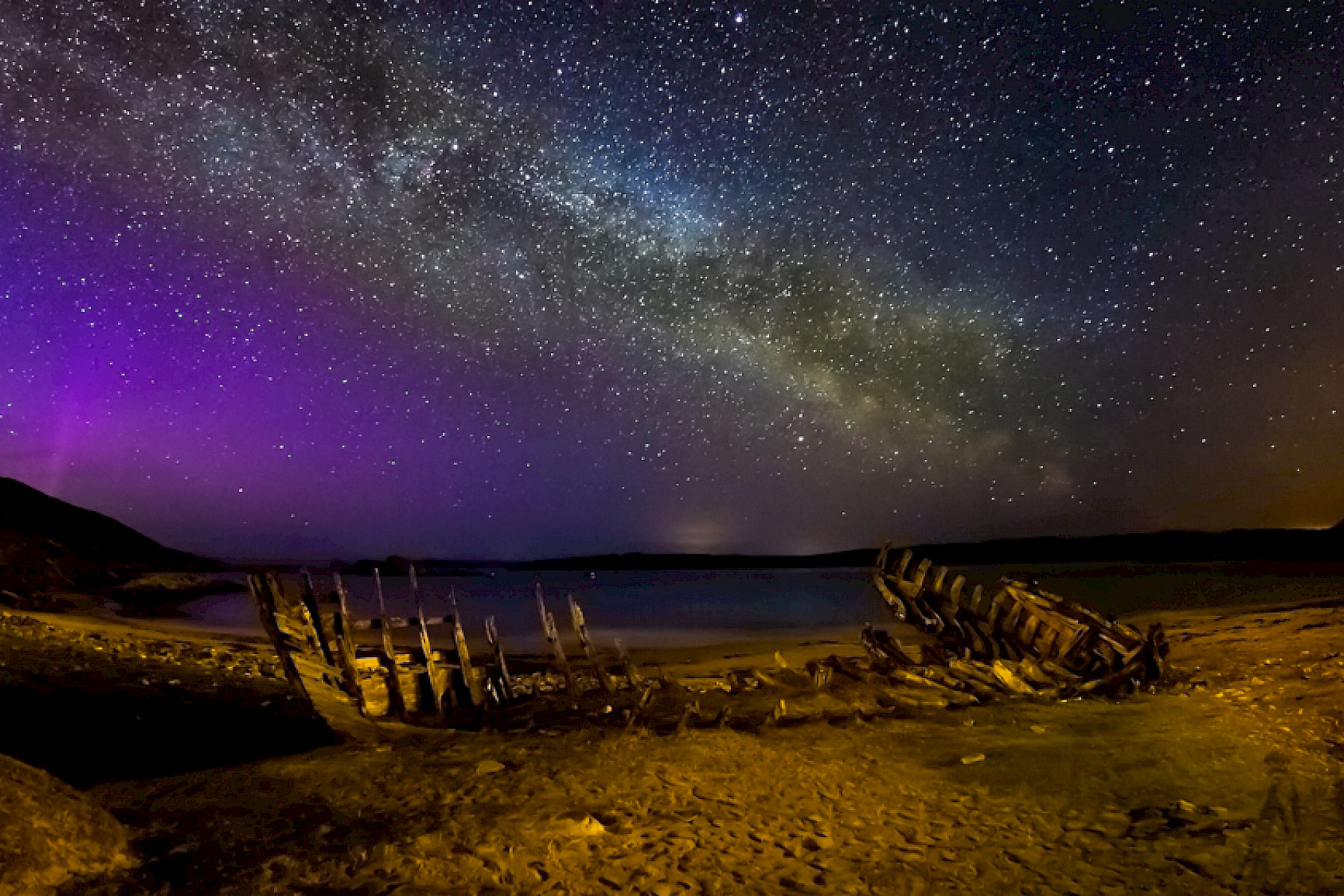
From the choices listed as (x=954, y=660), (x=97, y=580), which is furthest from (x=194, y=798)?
(x=97, y=580)

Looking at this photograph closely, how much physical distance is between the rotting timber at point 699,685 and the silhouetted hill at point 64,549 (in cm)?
2917

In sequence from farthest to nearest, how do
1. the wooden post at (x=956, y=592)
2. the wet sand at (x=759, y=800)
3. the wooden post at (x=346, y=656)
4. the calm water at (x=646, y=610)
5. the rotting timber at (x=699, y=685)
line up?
the calm water at (x=646, y=610)
the wooden post at (x=956, y=592)
the wooden post at (x=346, y=656)
the rotting timber at (x=699, y=685)
the wet sand at (x=759, y=800)

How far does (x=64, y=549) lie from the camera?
153ft

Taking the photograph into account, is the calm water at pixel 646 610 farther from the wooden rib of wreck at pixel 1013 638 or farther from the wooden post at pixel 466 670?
the wooden rib of wreck at pixel 1013 638

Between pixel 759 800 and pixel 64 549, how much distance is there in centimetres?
5673

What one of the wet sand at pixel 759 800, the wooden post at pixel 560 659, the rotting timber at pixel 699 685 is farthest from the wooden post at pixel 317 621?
the wooden post at pixel 560 659

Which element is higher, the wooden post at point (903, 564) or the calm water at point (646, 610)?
the wooden post at point (903, 564)

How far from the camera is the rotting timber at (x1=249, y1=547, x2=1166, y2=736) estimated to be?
9109mm

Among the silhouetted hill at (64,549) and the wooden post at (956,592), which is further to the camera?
the silhouetted hill at (64,549)

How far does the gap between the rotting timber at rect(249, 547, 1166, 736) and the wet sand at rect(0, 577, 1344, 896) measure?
0.53m

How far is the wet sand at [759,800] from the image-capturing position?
15.1ft

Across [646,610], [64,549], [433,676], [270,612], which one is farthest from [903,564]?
[64,549]

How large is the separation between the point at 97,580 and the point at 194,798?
47.0 metres

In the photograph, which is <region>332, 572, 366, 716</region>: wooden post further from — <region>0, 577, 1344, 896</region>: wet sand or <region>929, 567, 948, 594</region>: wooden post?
<region>929, 567, 948, 594</region>: wooden post
